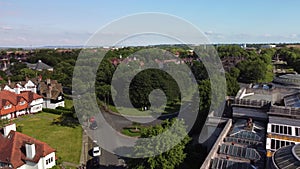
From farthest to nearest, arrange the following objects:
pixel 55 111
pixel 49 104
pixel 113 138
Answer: pixel 49 104, pixel 55 111, pixel 113 138

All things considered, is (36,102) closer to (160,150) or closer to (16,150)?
(16,150)

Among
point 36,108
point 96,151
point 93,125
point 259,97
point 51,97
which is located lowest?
point 96,151

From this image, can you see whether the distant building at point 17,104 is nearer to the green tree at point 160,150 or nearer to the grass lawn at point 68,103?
the grass lawn at point 68,103

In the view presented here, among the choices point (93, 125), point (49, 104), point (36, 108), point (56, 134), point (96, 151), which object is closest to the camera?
point (96, 151)

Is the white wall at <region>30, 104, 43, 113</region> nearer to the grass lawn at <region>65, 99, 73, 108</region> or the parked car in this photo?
the grass lawn at <region>65, 99, 73, 108</region>

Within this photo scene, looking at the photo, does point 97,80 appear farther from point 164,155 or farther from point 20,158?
point 164,155

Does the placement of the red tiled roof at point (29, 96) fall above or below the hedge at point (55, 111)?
above

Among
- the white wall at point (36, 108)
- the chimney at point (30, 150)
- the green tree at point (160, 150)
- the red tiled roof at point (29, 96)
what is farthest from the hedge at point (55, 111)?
the green tree at point (160, 150)

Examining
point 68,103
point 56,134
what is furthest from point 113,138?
point 68,103
